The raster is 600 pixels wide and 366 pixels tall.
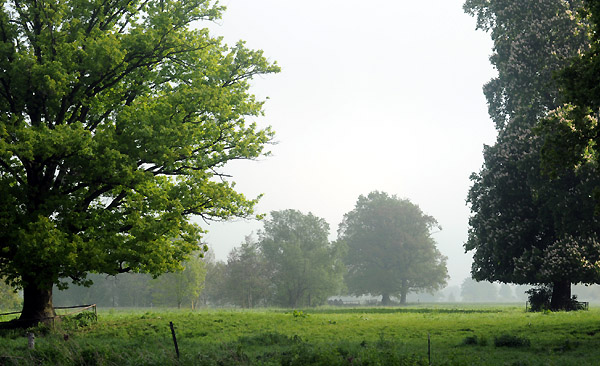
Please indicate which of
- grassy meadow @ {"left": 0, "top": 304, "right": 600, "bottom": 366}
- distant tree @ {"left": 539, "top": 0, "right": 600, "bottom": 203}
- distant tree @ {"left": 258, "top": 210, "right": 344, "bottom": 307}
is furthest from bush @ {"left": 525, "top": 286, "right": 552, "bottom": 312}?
distant tree @ {"left": 258, "top": 210, "right": 344, "bottom": 307}

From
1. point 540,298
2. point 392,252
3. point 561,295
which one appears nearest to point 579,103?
point 561,295

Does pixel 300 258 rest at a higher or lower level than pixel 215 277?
higher

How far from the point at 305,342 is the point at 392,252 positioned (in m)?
68.5

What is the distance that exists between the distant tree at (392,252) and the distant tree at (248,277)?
17268 millimetres

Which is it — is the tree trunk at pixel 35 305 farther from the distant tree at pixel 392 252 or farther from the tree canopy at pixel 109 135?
the distant tree at pixel 392 252

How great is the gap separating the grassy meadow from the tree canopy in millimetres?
3252

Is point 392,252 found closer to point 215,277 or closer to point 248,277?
point 248,277

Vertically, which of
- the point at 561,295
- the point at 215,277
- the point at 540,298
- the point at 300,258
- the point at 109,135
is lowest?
the point at 215,277

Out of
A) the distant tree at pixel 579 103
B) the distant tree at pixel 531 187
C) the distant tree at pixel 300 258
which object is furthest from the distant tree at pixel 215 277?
the distant tree at pixel 579 103

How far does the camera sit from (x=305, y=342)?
68.6 feet

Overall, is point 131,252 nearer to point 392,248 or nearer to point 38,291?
point 38,291

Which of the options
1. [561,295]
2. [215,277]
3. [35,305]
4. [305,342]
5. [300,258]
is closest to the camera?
[305,342]

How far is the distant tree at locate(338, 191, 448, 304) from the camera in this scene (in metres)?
86.4

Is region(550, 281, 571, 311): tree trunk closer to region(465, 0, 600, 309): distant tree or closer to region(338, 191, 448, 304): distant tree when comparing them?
region(465, 0, 600, 309): distant tree
